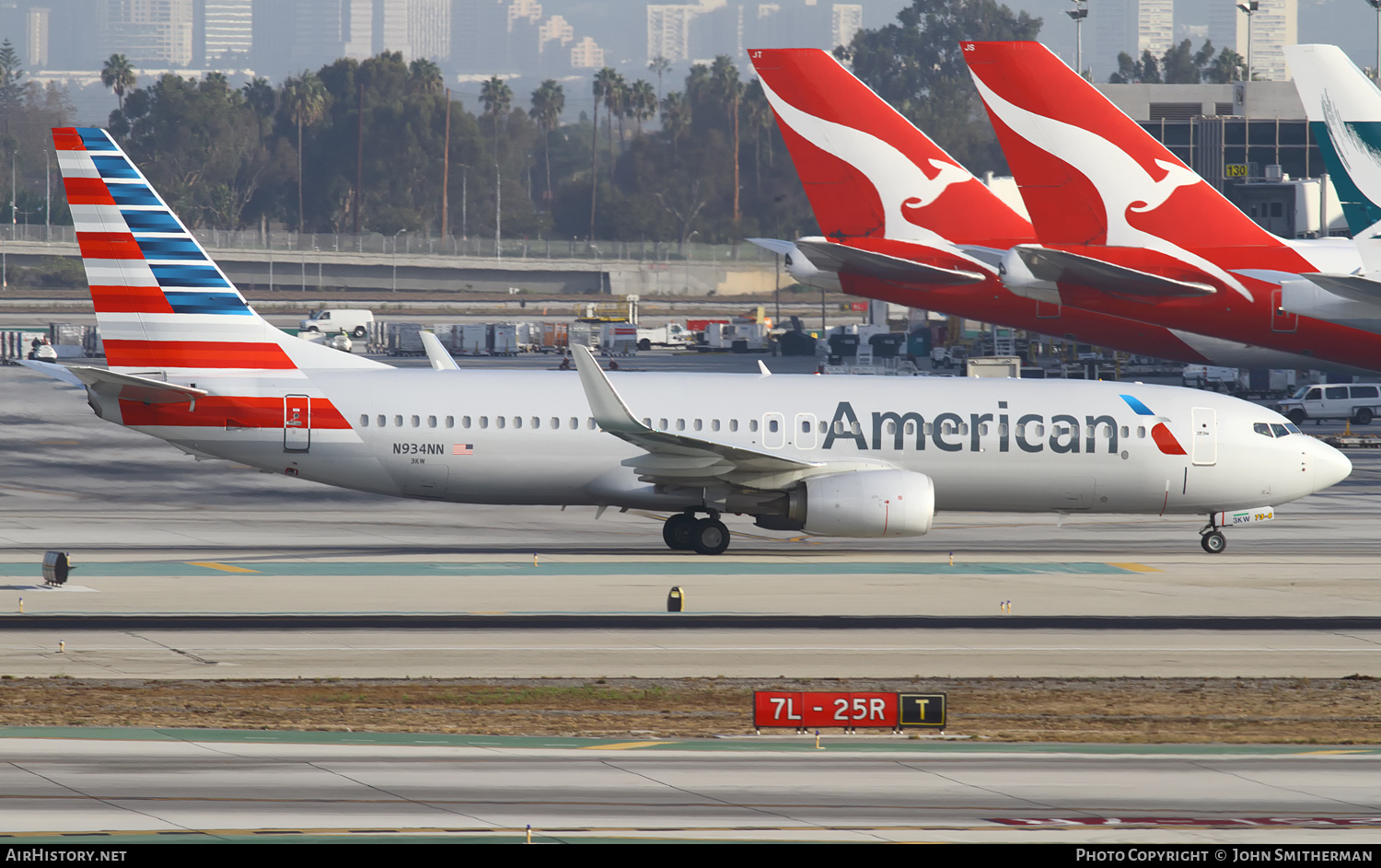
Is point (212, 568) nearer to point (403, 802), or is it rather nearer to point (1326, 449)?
point (403, 802)

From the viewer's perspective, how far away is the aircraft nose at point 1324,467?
3653cm

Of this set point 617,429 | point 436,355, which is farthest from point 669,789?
point 436,355

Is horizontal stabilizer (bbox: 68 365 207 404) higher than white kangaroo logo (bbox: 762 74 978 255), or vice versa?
white kangaroo logo (bbox: 762 74 978 255)

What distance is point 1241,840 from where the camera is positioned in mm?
14242

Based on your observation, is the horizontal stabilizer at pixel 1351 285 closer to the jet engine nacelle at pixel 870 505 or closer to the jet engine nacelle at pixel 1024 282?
the jet engine nacelle at pixel 1024 282

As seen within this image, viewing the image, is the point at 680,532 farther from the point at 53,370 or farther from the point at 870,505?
the point at 53,370

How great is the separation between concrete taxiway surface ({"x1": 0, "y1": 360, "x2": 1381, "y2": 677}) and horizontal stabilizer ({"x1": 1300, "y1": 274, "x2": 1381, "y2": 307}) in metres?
5.75

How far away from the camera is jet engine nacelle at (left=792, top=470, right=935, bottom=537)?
1312 inches

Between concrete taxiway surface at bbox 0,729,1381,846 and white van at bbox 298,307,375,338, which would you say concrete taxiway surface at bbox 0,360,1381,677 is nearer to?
concrete taxiway surface at bbox 0,729,1381,846

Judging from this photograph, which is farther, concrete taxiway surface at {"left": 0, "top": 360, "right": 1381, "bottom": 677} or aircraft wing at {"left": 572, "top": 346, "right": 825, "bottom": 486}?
aircraft wing at {"left": 572, "top": 346, "right": 825, "bottom": 486}

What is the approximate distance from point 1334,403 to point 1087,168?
24.0 m

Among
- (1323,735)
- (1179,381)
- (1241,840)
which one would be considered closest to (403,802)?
(1241,840)

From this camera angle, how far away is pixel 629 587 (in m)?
30.7

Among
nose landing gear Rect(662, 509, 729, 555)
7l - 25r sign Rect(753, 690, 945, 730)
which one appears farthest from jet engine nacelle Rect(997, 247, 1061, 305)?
7l - 25r sign Rect(753, 690, 945, 730)
